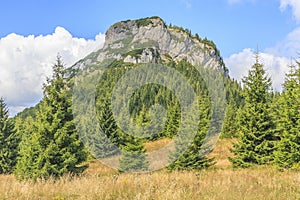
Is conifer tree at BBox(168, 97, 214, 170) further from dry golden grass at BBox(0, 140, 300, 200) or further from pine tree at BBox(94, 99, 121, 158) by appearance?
dry golden grass at BBox(0, 140, 300, 200)

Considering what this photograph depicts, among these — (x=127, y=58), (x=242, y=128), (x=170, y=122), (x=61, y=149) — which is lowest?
(x=61, y=149)

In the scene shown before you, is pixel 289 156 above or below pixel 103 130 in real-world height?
below

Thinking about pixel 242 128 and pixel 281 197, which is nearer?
pixel 281 197

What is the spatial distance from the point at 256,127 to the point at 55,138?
10.7 meters

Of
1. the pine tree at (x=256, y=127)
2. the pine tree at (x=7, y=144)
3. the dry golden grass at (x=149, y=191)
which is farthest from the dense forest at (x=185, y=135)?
the pine tree at (x=7, y=144)

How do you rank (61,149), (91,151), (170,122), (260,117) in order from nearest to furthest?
(61,149), (260,117), (91,151), (170,122)

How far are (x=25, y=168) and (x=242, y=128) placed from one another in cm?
1180

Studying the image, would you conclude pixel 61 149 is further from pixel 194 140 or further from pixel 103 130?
pixel 103 130

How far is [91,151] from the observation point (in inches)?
1257

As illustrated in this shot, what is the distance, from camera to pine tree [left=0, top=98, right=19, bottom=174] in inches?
1126

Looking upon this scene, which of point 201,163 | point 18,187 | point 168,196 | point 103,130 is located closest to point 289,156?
point 201,163

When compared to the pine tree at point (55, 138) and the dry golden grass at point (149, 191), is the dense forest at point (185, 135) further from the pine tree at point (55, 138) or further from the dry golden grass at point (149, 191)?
the dry golden grass at point (149, 191)

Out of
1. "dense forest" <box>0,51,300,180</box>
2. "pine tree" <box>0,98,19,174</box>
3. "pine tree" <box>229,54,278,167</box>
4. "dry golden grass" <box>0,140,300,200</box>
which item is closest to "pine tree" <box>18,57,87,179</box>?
"dense forest" <box>0,51,300,180</box>

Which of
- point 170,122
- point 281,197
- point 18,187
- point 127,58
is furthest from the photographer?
point 127,58
